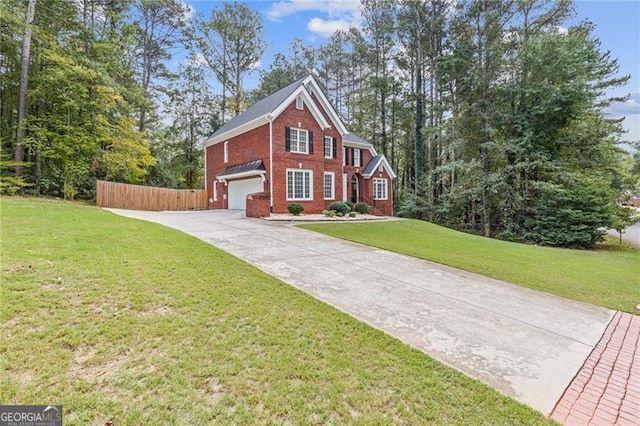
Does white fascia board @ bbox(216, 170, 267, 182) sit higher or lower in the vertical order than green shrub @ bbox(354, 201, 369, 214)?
higher

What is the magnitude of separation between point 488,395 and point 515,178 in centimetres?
A: 2076

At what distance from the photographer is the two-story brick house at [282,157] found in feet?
57.4

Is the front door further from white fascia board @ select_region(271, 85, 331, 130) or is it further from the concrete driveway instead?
the concrete driveway

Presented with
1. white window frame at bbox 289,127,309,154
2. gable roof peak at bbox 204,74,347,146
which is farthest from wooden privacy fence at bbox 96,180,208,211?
white window frame at bbox 289,127,309,154

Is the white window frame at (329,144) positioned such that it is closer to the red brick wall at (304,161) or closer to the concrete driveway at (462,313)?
the red brick wall at (304,161)

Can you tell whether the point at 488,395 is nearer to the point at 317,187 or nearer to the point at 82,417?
the point at 82,417

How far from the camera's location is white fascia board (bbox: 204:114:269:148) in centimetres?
1772

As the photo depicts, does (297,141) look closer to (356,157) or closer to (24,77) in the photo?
(356,157)

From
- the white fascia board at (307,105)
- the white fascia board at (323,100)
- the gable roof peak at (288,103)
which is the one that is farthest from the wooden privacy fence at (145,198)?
the white fascia board at (323,100)

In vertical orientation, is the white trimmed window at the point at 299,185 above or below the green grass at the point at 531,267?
above

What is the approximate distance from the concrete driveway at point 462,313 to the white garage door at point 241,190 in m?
11.5

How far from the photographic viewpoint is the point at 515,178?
19.7 meters

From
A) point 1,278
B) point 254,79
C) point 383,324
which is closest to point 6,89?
point 254,79

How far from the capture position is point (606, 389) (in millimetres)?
3066
